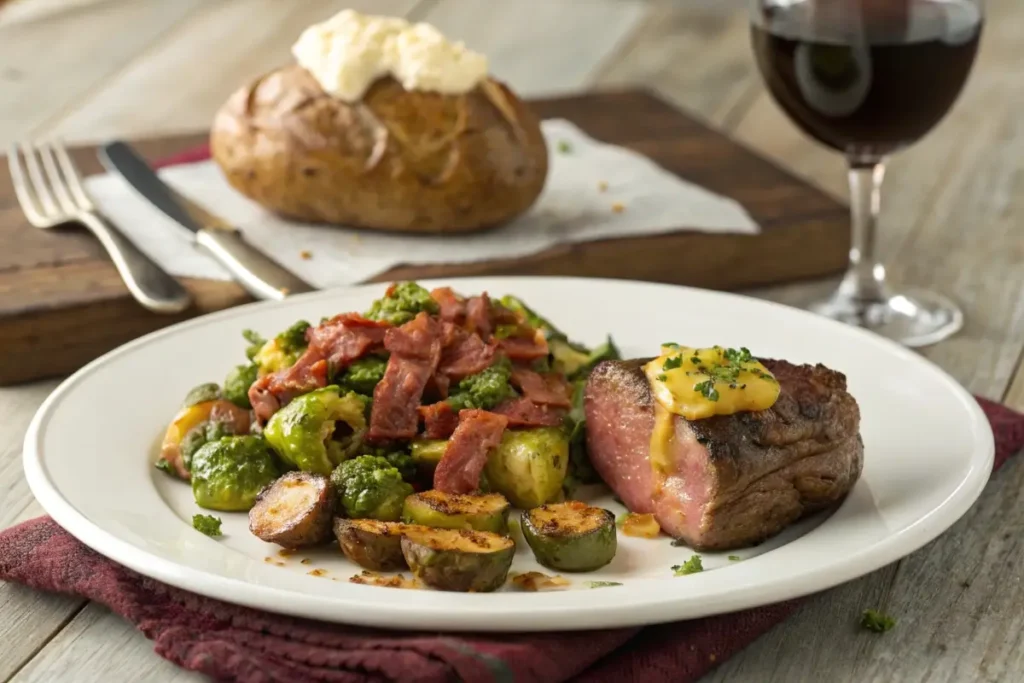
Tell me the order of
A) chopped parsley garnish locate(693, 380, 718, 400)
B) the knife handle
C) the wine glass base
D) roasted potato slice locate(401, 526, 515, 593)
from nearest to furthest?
1. roasted potato slice locate(401, 526, 515, 593)
2. chopped parsley garnish locate(693, 380, 718, 400)
3. the knife handle
4. the wine glass base

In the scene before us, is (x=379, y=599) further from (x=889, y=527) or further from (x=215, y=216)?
(x=215, y=216)

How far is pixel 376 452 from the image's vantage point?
10.1 ft

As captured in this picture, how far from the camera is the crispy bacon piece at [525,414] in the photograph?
10.3 feet

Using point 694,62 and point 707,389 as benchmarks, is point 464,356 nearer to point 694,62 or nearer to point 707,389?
point 707,389

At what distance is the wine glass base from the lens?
4.34 m

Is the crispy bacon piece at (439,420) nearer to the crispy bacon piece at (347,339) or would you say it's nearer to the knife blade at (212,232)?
the crispy bacon piece at (347,339)

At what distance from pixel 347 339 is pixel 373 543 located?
2.33 ft

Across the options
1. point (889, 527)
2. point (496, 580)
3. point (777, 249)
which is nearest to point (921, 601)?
point (889, 527)

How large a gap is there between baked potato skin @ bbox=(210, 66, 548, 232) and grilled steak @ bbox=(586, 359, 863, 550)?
5.89ft

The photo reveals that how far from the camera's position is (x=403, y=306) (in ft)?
11.0

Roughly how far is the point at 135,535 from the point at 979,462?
1.70 m

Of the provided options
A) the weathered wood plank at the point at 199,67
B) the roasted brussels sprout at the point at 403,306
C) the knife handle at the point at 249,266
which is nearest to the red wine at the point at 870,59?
the roasted brussels sprout at the point at 403,306

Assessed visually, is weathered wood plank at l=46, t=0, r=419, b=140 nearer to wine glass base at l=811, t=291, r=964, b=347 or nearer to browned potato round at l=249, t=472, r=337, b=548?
wine glass base at l=811, t=291, r=964, b=347

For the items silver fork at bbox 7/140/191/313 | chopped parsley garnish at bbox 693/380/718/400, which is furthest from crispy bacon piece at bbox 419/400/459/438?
silver fork at bbox 7/140/191/313
